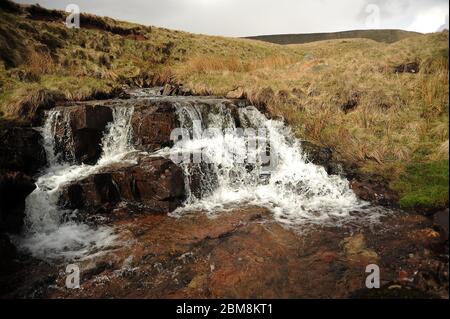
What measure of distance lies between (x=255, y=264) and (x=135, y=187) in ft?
12.6

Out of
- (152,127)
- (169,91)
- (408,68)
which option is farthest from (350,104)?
(169,91)

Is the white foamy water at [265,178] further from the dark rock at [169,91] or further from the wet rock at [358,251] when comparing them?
the dark rock at [169,91]

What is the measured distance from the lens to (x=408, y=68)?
11.4m

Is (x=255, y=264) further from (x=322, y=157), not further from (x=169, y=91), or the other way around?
(x=169, y=91)

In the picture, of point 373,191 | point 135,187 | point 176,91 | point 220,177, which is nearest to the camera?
point 373,191

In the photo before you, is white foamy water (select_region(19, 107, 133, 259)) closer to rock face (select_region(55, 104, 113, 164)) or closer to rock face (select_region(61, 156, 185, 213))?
rock face (select_region(55, 104, 113, 164))

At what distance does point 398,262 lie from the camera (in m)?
5.23

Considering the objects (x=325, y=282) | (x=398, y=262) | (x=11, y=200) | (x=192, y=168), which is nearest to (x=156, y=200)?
(x=192, y=168)

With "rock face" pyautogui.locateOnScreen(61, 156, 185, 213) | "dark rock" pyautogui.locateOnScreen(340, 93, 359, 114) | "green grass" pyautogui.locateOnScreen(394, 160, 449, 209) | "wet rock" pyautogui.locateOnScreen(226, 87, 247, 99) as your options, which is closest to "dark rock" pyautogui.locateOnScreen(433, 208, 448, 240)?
"green grass" pyautogui.locateOnScreen(394, 160, 449, 209)

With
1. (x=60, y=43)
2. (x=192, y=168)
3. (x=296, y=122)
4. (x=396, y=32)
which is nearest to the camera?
(x=192, y=168)

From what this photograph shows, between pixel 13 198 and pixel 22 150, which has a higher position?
pixel 22 150

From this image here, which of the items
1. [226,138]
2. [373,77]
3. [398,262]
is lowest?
[398,262]

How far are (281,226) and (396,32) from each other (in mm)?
44884
